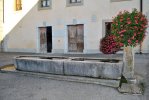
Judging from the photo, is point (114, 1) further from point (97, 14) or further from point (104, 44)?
point (104, 44)

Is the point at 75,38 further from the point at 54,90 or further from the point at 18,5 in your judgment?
the point at 54,90

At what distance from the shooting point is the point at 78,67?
326 inches

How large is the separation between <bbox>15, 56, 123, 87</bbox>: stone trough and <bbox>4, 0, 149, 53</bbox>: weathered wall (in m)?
7.90

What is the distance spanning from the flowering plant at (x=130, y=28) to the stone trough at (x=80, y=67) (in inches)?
35.0

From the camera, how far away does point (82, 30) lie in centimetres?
1755

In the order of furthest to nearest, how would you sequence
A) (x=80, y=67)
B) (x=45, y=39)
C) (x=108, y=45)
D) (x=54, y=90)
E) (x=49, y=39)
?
(x=45, y=39), (x=49, y=39), (x=108, y=45), (x=80, y=67), (x=54, y=90)

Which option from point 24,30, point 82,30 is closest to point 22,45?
point 24,30

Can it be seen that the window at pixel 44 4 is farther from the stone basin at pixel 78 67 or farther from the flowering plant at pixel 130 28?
the flowering plant at pixel 130 28

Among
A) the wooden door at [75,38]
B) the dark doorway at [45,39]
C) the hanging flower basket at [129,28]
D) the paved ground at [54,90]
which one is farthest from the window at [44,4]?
the hanging flower basket at [129,28]

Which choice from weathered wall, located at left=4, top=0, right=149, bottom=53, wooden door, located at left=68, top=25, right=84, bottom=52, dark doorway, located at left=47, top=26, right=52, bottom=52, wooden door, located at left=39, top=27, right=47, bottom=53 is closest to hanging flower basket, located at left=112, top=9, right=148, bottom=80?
weathered wall, located at left=4, top=0, right=149, bottom=53

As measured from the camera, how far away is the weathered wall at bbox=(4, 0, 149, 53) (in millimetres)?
16375

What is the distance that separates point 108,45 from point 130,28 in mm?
8508

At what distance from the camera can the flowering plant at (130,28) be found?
23.2ft

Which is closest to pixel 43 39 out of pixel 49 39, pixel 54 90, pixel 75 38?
pixel 49 39
